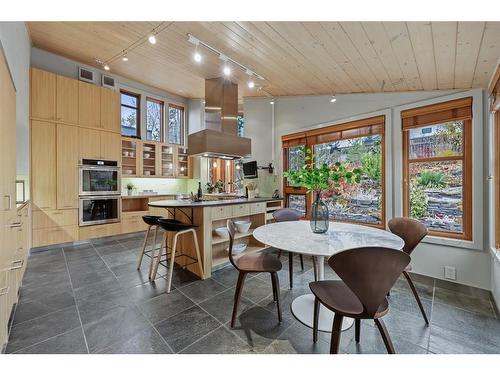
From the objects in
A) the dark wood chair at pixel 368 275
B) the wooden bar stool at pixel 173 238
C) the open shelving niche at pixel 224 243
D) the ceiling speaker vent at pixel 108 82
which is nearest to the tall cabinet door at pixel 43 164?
the ceiling speaker vent at pixel 108 82

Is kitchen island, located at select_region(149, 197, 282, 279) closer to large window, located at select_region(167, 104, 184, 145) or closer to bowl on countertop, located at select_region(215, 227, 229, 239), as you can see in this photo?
bowl on countertop, located at select_region(215, 227, 229, 239)

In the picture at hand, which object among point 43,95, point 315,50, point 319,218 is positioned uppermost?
point 43,95

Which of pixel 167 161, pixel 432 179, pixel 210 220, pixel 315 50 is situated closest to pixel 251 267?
pixel 210 220

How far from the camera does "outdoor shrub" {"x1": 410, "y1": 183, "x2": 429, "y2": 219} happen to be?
9.32 feet

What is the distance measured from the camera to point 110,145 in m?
4.43

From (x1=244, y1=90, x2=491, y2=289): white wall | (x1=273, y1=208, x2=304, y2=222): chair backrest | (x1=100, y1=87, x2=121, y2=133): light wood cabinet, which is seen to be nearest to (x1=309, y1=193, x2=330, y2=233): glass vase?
(x1=273, y1=208, x2=304, y2=222): chair backrest

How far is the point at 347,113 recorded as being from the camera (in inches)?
137

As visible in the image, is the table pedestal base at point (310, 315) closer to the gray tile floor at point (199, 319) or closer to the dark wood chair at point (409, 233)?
the gray tile floor at point (199, 319)

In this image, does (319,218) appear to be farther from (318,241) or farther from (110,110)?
(110,110)

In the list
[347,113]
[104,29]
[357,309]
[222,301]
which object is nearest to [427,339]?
[357,309]

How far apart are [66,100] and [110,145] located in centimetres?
99

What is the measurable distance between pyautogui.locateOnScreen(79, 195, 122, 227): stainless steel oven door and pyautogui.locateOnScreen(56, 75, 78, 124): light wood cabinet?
57.8 inches

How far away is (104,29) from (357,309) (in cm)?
430
